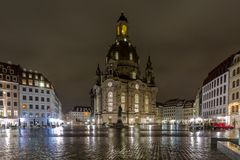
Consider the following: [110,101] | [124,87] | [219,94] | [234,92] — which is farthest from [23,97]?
[234,92]

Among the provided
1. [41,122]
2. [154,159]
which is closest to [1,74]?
[41,122]

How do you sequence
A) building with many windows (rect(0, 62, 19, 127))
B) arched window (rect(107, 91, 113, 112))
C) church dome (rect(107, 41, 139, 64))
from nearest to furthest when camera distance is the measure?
1. building with many windows (rect(0, 62, 19, 127))
2. arched window (rect(107, 91, 113, 112))
3. church dome (rect(107, 41, 139, 64))

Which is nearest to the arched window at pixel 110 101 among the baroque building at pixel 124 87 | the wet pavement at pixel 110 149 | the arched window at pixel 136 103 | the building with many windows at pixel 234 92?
the baroque building at pixel 124 87

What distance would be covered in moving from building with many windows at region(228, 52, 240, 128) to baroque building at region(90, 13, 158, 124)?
84408mm

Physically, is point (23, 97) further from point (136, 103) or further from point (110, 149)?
point (110, 149)

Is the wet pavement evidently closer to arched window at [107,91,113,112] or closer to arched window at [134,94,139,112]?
arched window at [107,91,113,112]

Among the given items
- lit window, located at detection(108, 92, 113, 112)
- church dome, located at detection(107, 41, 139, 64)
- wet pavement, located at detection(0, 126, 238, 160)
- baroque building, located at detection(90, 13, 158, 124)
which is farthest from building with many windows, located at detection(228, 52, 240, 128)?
church dome, located at detection(107, 41, 139, 64)

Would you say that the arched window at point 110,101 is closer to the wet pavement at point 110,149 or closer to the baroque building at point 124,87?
the baroque building at point 124,87

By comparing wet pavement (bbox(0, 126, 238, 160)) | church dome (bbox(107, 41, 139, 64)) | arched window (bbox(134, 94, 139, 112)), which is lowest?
arched window (bbox(134, 94, 139, 112))

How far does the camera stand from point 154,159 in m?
15.1

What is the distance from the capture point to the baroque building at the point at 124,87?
Answer: 153 metres

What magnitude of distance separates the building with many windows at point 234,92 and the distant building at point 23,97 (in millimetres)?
65394

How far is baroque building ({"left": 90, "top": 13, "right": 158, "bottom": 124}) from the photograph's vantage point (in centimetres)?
15300

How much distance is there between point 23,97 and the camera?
10719 cm
